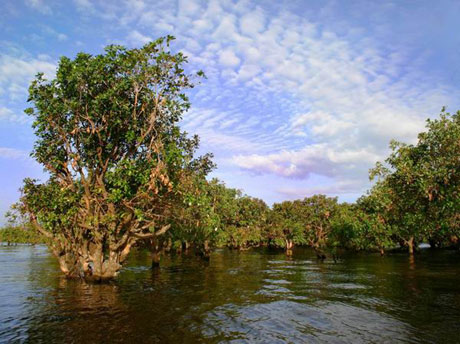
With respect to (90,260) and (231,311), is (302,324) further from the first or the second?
(90,260)

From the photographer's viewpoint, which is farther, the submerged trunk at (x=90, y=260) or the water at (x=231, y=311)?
the submerged trunk at (x=90, y=260)

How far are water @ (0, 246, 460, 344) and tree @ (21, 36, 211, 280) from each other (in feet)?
17.6

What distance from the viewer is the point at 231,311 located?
66.3 feet

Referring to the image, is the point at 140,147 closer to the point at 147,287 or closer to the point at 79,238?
the point at 79,238

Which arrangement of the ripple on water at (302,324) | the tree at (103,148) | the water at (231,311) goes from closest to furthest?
the ripple on water at (302,324) < the water at (231,311) < the tree at (103,148)

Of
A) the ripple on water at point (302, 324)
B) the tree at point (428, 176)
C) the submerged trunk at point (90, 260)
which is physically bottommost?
the ripple on water at point (302, 324)

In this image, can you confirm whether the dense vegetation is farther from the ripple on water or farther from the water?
the ripple on water

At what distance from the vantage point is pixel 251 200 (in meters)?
92.3

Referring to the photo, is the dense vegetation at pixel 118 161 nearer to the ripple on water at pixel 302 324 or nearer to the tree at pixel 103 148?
the tree at pixel 103 148

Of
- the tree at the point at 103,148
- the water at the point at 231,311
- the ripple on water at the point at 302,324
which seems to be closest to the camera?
the ripple on water at the point at 302,324

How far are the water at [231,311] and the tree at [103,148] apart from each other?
536 centimetres

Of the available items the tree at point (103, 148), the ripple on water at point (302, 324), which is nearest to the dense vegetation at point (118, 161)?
the tree at point (103, 148)

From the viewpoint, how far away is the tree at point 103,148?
25.9 meters

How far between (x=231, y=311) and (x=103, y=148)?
60.6ft
